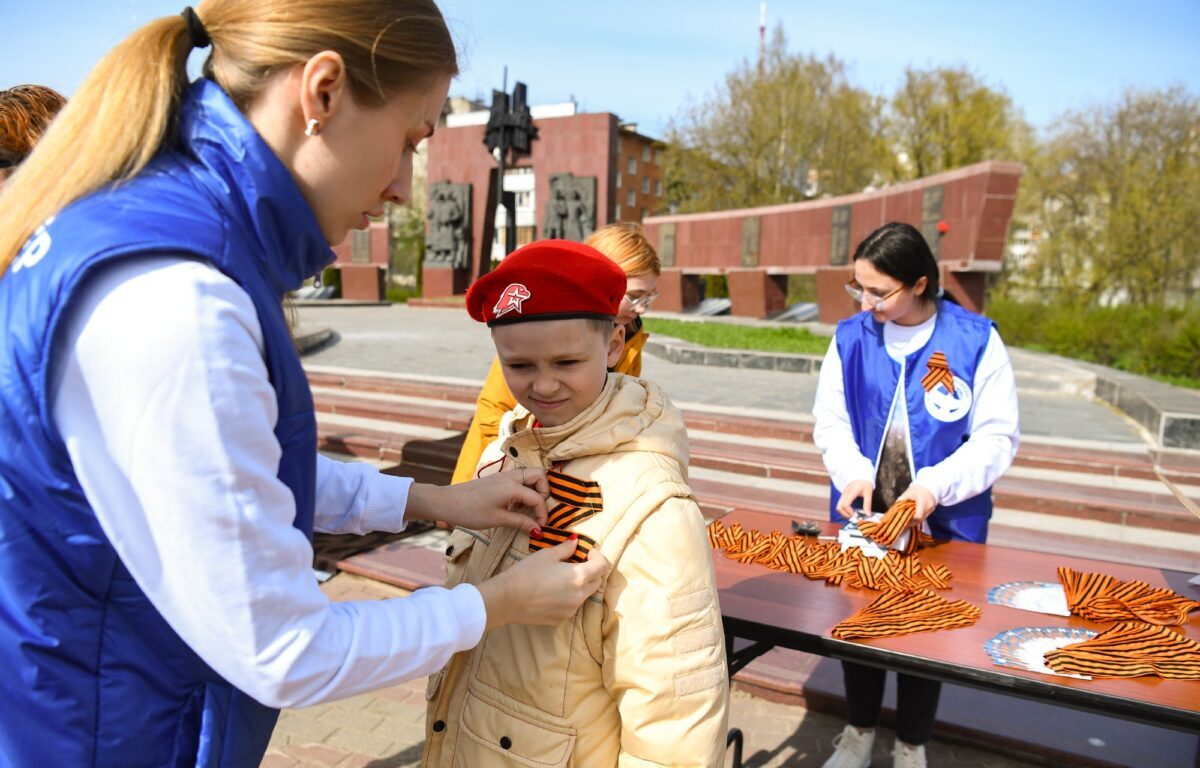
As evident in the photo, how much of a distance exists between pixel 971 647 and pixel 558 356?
1.14 meters

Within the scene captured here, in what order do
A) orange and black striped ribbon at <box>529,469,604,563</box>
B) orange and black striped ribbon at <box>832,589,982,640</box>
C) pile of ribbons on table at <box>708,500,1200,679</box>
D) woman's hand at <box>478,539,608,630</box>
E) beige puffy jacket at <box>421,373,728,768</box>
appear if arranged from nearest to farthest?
woman's hand at <box>478,539,608,630</box> < beige puffy jacket at <box>421,373,728,768</box> < orange and black striped ribbon at <box>529,469,604,563</box> < pile of ribbons on table at <box>708,500,1200,679</box> < orange and black striped ribbon at <box>832,589,982,640</box>

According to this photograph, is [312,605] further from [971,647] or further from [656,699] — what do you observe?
[971,647]

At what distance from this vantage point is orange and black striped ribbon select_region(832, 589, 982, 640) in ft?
6.20

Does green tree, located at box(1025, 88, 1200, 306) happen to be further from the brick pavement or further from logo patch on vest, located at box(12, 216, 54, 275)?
logo patch on vest, located at box(12, 216, 54, 275)

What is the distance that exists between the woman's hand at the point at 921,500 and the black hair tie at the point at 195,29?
2.18 metres

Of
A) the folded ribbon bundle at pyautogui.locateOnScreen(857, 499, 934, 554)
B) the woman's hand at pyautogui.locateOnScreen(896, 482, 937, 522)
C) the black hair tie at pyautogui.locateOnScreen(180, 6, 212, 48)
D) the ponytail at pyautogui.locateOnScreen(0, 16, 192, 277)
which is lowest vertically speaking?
the folded ribbon bundle at pyautogui.locateOnScreen(857, 499, 934, 554)

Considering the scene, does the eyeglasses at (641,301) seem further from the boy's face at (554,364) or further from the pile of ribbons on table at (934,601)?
the boy's face at (554,364)

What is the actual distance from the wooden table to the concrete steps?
2.62 meters

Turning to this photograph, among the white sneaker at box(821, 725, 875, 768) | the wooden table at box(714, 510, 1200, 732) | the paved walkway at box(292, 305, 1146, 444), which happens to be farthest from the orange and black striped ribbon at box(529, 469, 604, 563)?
the paved walkway at box(292, 305, 1146, 444)

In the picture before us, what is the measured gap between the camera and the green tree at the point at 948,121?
30062 millimetres

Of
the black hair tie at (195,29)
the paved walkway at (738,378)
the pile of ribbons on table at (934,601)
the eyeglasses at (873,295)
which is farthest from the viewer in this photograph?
the paved walkway at (738,378)

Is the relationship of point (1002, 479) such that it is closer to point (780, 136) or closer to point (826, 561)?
point (826, 561)

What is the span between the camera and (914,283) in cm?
A: 284

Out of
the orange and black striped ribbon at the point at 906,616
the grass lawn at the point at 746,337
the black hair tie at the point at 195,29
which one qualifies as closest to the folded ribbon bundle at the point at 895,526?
the orange and black striped ribbon at the point at 906,616
